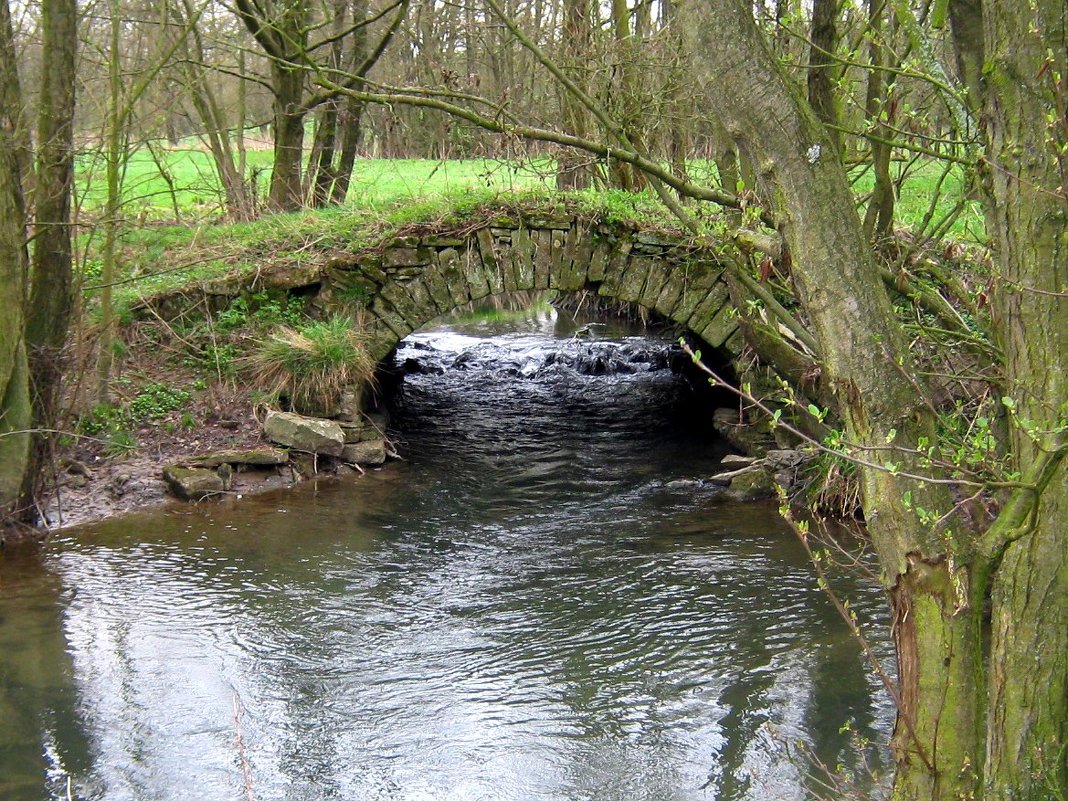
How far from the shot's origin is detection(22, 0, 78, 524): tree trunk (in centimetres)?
760

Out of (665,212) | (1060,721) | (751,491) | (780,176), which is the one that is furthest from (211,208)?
(1060,721)

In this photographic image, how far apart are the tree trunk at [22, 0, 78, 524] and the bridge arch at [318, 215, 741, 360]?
283 centimetres

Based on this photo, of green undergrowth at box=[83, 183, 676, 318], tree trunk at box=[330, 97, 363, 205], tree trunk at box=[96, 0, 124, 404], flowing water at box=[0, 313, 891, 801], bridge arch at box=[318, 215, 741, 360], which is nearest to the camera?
flowing water at box=[0, 313, 891, 801]

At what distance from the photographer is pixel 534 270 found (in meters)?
10.1

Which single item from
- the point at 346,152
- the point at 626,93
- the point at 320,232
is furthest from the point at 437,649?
the point at 346,152

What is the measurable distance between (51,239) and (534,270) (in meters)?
4.32

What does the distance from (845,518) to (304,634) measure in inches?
175

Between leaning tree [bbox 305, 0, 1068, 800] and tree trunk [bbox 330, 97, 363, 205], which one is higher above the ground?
tree trunk [bbox 330, 97, 363, 205]

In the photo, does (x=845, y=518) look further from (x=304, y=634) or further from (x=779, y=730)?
(x=304, y=634)

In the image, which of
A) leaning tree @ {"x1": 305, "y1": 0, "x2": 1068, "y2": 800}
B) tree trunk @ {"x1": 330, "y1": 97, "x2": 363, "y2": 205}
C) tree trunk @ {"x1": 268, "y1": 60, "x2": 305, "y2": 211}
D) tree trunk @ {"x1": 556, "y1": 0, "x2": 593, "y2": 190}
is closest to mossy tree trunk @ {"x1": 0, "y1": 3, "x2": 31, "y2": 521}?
tree trunk @ {"x1": 556, "y1": 0, "x2": 593, "y2": 190}

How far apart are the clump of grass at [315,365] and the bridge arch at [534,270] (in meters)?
0.42

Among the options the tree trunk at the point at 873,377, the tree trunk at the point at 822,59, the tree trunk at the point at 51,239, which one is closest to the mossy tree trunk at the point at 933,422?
the tree trunk at the point at 873,377

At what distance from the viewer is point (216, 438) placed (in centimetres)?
969

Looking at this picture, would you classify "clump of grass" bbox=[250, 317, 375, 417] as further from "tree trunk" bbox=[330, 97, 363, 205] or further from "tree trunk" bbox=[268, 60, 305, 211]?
"tree trunk" bbox=[330, 97, 363, 205]
